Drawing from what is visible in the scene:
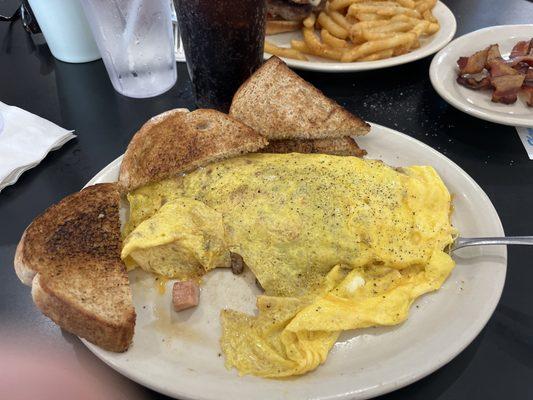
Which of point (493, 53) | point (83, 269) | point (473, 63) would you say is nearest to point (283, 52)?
point (473, 63)

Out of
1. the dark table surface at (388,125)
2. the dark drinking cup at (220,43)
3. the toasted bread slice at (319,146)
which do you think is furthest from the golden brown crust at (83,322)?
the dark drinking cup at (220,43)

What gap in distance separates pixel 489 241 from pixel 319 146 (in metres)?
0.80

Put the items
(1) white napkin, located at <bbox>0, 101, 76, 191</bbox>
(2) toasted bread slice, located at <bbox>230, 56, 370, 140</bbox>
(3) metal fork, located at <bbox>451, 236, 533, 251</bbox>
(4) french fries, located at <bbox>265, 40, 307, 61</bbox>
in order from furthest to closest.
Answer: (4) french fries, located at <bbox>265, 40, 307, 61</bbox>, (1) white napkin, located at <bbox>0, 101, 76, 191</bbox>, (2) toasted bread slice, located at <bbox>230, 56, 370, 140</bbox>, (3) metal fork, located at <bbox>451, 236, 533, 251</bbox>

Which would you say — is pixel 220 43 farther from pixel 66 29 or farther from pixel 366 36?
pixel 66 29

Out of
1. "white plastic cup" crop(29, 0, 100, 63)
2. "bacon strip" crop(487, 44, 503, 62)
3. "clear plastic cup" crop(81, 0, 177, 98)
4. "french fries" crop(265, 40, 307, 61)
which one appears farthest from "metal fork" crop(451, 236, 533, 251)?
"white plastic cup" crop(29, 0, 100, 63)

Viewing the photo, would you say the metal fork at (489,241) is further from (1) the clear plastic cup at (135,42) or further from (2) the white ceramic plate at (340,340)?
(1) the clear plastic cup at (135,42)

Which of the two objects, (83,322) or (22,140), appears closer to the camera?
(83,322)

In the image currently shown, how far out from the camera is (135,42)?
2.49m

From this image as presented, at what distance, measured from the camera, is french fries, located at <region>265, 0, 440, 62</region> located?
2.60 metres

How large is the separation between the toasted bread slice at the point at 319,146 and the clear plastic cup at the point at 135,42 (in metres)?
0.99

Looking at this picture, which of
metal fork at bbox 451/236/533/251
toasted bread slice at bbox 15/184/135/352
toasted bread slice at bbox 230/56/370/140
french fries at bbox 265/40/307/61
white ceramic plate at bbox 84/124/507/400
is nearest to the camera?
white ceramic plate at bbox 84/124/507/400

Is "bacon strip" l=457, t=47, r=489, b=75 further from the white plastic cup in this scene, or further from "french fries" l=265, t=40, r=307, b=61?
the white plastic cup

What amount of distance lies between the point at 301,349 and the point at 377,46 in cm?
182

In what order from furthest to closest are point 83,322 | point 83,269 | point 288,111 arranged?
1. point 288,111
2. point 83,269
3. point 83,322
